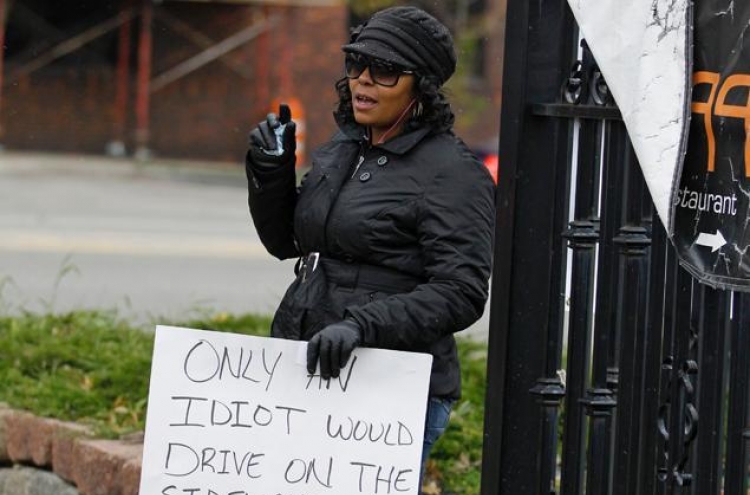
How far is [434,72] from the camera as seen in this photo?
3795mm

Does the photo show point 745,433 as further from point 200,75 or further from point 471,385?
point 200,75

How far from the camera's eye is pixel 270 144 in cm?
392

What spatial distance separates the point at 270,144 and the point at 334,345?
2.07 feet

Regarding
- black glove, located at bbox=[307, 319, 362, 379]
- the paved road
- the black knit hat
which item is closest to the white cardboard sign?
black glove, located at bbox=[307, 319, 362, 379]

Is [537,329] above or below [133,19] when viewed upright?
below

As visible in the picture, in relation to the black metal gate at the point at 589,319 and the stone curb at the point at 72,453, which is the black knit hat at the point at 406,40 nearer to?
the black metal gate at the point at 589,319

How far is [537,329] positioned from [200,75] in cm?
2512

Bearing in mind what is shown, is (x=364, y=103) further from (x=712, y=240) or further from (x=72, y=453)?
(x=72, y=453)

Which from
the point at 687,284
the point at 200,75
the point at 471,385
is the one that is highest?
the point at 200,75

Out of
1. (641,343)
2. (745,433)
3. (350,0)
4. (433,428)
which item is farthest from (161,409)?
(350,0)

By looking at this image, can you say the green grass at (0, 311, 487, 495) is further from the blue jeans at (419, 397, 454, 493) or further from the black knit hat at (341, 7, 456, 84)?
the black knit hat at (341, 7, 456, 84)

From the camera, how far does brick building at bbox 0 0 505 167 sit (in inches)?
1090

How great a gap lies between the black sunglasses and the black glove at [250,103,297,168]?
256mm

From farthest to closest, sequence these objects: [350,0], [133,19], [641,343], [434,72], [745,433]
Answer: [133,19], [350,0], [434,72], [641,343], [745,433]
